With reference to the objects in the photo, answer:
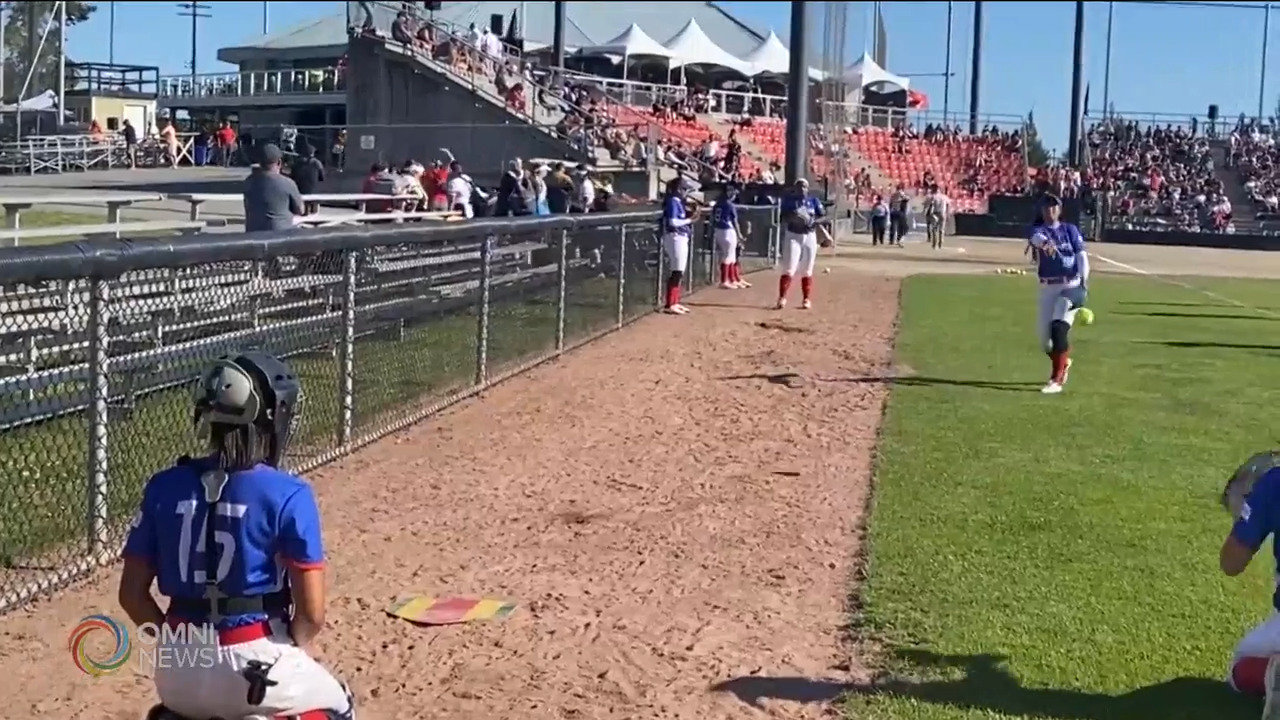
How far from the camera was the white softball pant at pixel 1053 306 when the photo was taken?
503 inches

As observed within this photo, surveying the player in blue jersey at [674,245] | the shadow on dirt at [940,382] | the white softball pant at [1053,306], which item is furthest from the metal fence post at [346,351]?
the player in blue jersey at [674,245]

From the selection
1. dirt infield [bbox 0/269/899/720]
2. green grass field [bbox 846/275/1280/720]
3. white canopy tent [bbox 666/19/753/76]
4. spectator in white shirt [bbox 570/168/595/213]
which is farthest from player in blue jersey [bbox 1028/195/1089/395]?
white canopy tent [bbox 666/19/753/76]

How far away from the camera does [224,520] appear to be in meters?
3.38

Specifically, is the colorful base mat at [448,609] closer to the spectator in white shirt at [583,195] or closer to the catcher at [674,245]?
the catcher at [674,245]

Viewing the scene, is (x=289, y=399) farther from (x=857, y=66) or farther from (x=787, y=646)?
(x=857, y=66)

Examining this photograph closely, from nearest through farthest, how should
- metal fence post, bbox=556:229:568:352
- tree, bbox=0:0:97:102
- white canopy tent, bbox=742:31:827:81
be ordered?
metal fence post, bbox=556:229:568:352 → tree, bbox=0:0:97:102 → white canopy tent, bbox=742:31:827:81

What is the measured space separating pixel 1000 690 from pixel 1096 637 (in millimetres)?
819

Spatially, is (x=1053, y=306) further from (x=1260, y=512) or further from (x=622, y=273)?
(x=1260, y=512)

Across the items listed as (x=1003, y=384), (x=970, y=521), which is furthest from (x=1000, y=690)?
(x=1003, y=384)

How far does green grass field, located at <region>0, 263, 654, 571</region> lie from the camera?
6629 mm

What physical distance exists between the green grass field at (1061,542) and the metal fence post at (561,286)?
11.4 feet

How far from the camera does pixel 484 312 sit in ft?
40.0

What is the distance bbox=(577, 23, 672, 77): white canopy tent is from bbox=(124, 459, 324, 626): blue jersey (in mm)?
58624

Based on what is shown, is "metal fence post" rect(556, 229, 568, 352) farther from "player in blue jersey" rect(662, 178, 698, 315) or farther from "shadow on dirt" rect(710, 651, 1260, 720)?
"shadow on dirt" rect(710, 651, 1260, 720)
